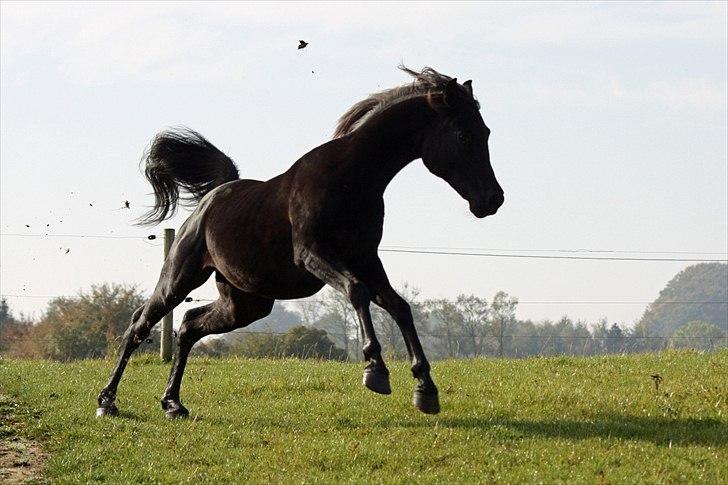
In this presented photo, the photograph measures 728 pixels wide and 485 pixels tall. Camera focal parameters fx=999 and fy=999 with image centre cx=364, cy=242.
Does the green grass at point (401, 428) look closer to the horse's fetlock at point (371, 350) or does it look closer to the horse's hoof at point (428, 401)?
the horse's hoof at point (428, 401)

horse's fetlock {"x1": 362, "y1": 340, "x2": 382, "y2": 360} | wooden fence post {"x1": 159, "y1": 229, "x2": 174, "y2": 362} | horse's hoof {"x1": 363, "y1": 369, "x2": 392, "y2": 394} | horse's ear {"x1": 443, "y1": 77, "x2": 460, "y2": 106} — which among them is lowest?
horse's hoof {"x1": 363, "y1": 369, "x2": 392, "y2": 394}

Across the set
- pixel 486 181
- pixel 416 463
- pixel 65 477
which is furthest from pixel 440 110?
pixel 65 477

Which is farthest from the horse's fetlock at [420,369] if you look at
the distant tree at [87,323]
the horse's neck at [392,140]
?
the distant tree at [87,323]

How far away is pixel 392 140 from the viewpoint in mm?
10133

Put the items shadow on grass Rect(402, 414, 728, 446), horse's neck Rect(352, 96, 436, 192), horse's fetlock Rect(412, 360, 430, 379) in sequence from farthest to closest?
1. horse's neck Rect(352, 96, 436, 192)
2. shadow on grass Rect(402, 414, 728, 446)
3. horse's fetlock Rect(412, 360, 430, 379)

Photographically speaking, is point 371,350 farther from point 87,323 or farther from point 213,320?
point 87,323

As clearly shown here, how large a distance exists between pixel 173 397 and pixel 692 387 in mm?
6459

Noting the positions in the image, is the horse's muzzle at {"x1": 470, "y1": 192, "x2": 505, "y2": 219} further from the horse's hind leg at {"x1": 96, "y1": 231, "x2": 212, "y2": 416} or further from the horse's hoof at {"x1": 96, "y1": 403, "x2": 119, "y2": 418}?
the horse's hoof at {"x1": 96, "y1": 403, "x2": 119, "y2": 418}

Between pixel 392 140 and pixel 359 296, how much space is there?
5.68ft

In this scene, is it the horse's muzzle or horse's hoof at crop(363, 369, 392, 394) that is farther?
the horse's muzzle

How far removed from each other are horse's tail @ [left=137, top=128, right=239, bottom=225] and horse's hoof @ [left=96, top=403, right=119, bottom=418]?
10.3 ft

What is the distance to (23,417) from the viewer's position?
40.6ft

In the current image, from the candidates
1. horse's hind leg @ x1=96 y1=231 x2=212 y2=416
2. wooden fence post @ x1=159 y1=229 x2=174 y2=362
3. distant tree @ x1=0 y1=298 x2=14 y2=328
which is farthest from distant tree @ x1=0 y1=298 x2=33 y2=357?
horse's hind leg @ x1=96 y1=231 x2=212 y2=416

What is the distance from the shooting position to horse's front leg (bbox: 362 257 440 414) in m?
9.42
